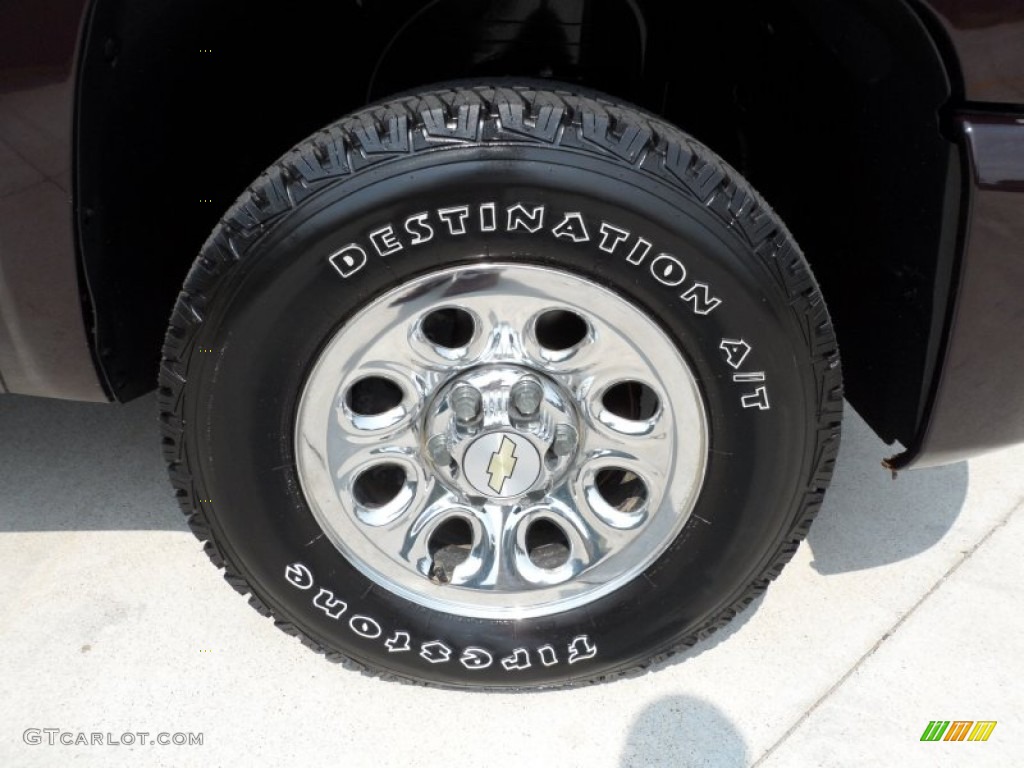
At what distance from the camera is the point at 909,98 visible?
1589 mm

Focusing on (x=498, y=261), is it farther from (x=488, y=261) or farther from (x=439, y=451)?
(x=439, y=451)

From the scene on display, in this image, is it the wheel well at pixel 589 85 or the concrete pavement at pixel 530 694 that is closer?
the wheel well at pixel 589 85

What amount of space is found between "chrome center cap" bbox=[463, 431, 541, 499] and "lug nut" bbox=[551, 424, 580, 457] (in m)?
0.05

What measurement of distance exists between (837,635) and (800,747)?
1.13 feet

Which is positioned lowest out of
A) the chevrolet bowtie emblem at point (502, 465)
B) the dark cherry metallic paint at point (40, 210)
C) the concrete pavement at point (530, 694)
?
the concrete pavement at point (530, 694)

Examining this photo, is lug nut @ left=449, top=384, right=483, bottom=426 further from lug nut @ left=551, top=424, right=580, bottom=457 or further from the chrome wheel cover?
lug nut @ left=551, top=424, right=580, bottom=457

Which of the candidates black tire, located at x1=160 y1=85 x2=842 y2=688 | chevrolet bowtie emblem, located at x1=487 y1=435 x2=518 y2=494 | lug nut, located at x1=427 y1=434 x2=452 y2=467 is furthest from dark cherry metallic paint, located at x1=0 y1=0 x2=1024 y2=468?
chevrolet bowtie emblem, located at x1=487 y1=435 x2=518 y2=494

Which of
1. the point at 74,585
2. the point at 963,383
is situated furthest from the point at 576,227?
the point at 74,585

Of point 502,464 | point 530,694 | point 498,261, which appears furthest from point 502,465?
point 530,694

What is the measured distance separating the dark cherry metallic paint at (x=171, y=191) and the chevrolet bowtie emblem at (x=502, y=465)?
0.78 metres

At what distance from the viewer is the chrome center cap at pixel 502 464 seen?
1812mm

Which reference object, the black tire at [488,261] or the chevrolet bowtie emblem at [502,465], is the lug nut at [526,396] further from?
the black tire at [488,261]

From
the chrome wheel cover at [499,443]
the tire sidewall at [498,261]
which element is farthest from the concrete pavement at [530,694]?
the chrome wheel cover at [499,443]

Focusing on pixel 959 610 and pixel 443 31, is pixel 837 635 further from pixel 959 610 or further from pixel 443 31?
pixel 443 31
